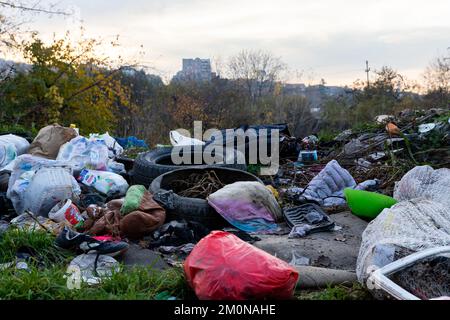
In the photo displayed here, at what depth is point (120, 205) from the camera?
182 inches

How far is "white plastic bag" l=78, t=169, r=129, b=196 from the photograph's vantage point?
17.8ft

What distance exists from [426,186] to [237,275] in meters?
2.65

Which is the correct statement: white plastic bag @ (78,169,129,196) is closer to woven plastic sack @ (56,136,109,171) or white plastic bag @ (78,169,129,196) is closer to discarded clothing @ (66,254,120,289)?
woven plastic sack @ (56,136,109,171)

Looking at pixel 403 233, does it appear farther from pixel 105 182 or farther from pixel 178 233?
pixel 105 182

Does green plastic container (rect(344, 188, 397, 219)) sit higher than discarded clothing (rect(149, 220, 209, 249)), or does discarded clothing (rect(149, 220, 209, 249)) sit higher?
green plastic container (rect(344, 188, 397, 219))

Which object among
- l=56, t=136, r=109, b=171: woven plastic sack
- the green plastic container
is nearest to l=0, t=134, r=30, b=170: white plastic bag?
l=56, t=136, r=109, b=171: woven plastic sack

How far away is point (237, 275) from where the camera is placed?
95.7 inches

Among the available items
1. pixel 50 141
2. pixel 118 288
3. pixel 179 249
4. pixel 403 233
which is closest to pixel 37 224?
pixel 179 249

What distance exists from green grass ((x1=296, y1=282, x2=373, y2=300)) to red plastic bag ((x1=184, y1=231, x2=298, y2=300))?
0.23 meters

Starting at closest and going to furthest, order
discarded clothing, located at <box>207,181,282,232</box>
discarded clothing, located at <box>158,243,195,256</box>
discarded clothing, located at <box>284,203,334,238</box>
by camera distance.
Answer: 1. discarded clothing, located at <box>158,243,195,256</box>
2. discarded clothing, located at <box>284,203,334,238</box>
3. discarded clothing, located at <box>207,181,282,232</box>

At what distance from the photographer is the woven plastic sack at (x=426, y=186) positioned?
13.9 ft
